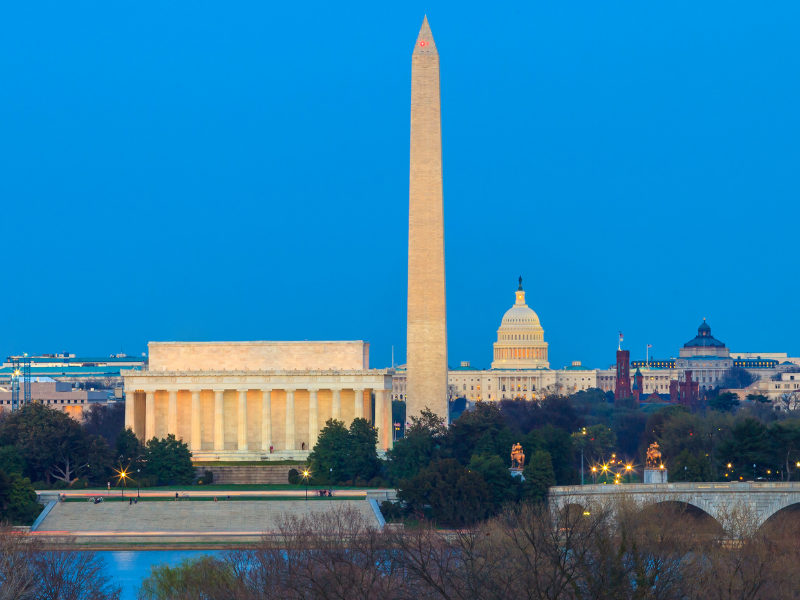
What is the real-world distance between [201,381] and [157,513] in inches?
1097

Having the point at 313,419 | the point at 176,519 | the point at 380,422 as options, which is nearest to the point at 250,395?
the point at 313,419

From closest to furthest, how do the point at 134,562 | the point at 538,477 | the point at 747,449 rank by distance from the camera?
the point at 134,562
the point at 538,477
the point at 747,449

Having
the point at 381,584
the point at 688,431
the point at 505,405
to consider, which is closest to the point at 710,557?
the point at 381,584

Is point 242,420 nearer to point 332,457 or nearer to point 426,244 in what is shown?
point 332,457

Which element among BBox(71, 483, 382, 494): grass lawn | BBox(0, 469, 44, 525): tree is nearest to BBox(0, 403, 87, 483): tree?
BBox(71, 483, 382, 494): grass lawn

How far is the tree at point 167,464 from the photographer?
90062mm

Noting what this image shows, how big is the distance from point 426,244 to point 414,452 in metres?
15.0

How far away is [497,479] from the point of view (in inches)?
3159

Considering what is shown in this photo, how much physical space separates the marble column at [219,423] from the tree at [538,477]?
2807 centimetres

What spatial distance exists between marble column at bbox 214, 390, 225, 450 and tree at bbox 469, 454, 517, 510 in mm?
26890

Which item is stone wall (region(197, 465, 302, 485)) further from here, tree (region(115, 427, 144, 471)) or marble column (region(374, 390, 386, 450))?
marble column (region(374, 390, 386, 450))

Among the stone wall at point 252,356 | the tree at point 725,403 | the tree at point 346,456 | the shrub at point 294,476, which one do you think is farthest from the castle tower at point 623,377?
the shrub at point 294,476

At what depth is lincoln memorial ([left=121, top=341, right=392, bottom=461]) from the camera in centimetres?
10406

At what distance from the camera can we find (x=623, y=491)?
257 ft
